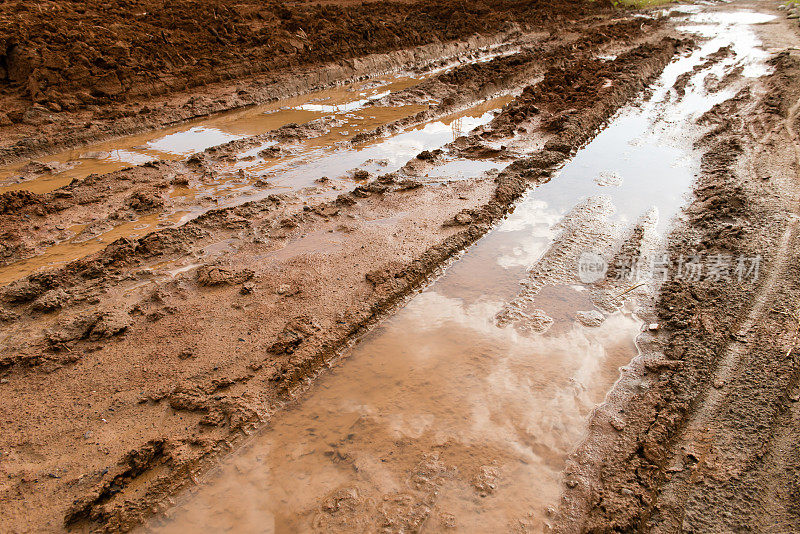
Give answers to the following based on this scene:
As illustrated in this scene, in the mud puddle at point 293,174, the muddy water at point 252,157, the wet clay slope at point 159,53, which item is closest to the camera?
the mud puddle at point 293,174

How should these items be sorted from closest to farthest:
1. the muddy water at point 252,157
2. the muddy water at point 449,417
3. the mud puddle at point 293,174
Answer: the muddy water at point 449,417, the mud puddle at point 293,174, the muddy water at point 252,157

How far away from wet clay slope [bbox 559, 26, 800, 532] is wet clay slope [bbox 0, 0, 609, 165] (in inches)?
411

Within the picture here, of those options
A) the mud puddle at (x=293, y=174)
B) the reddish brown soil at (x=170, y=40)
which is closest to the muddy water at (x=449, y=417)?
the mud puddle at (x=293, y=174)

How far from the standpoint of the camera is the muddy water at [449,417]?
10.4 feet

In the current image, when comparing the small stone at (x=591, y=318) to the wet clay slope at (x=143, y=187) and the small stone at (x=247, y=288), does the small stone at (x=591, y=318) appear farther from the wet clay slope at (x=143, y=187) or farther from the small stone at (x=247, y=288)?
the wet clay slope at (x=143, y=187)

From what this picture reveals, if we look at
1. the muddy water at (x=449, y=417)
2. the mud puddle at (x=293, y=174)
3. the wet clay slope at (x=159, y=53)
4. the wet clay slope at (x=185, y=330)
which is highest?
the wet clay slope at (x=159, y=53)

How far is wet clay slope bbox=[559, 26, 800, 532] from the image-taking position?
3.03 m

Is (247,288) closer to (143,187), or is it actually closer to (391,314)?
(391,314)

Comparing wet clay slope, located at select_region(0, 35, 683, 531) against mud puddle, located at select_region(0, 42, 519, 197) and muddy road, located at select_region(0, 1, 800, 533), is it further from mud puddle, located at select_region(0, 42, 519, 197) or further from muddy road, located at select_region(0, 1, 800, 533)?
mud puddle, located at select_region(0, 42, 519, 197)

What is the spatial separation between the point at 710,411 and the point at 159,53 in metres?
13.6

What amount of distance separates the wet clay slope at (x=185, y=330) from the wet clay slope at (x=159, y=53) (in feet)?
18.0

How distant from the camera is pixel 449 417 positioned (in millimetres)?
3850

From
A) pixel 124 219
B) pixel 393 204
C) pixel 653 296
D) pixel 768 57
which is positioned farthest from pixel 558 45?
pixel 124 219

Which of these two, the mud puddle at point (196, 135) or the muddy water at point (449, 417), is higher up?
the mud puddle at point (196, 135)
